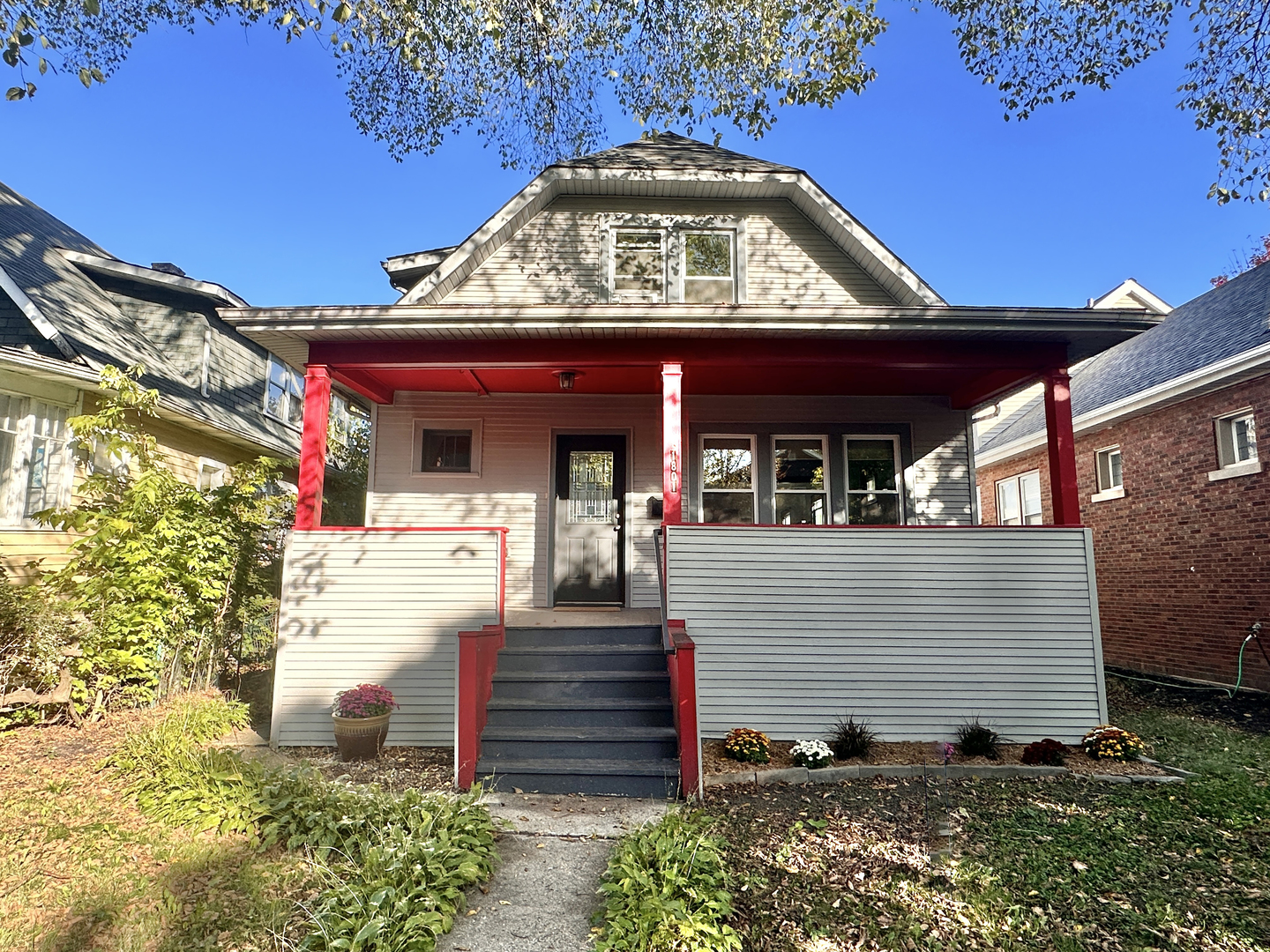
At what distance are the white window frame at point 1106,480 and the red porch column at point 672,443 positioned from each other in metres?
8.37

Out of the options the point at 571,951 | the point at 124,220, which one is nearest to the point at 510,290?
the point at 571,951

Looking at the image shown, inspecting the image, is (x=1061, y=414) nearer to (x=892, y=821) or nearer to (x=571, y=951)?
(x=892, y=821)

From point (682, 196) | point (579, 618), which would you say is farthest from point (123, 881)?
point (682, 196)

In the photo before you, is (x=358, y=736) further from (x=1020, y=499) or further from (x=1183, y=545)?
(x=1020, y=499)

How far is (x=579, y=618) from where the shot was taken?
7398 mm

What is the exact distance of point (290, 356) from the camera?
7430 millimetres

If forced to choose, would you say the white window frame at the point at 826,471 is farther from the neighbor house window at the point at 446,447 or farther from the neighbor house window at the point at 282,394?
the neighbor house window at the point at 282,394

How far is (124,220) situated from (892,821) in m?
18.6

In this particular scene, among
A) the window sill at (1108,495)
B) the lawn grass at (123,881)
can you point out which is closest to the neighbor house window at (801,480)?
the window sill at (1108,495)

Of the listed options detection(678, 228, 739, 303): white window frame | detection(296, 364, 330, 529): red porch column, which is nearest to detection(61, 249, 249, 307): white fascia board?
detection(296, 364, 330, 529): red porch column

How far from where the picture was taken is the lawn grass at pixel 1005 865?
3.26 m

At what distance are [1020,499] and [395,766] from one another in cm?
1252

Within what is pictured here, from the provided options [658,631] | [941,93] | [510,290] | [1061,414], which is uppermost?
[941,93]

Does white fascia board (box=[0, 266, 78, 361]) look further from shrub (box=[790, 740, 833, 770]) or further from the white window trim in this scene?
shrub (box=[790, 740, 833, 770])
